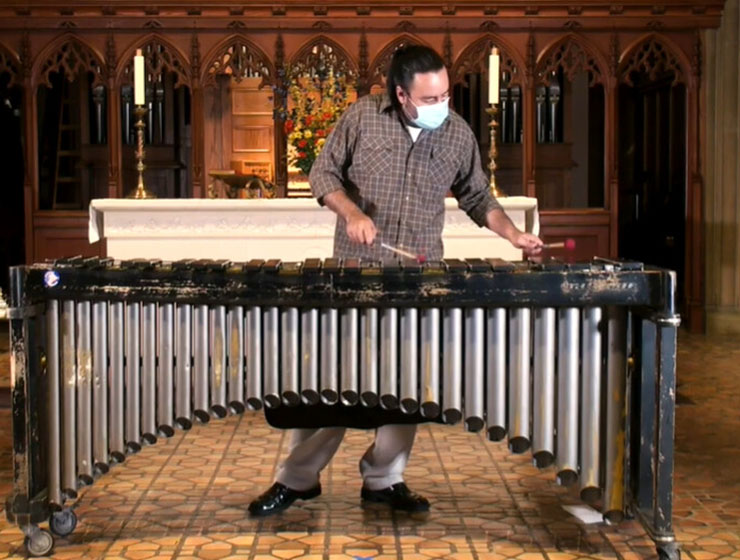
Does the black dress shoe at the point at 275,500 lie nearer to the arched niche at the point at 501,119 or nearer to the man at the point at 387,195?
the man at the point at 387,195

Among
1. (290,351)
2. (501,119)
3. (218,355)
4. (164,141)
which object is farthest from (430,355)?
(164,141)

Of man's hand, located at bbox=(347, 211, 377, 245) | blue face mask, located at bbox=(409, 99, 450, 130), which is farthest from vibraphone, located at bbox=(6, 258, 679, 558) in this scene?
blue face mask, located at bbox=(409, 99, 450, 130)

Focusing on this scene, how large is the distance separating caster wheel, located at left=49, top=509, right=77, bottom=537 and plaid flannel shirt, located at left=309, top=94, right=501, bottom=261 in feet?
4.24

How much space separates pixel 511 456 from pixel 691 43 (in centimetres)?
539

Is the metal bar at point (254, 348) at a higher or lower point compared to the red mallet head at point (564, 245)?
lower

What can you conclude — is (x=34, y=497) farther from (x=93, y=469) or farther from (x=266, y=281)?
(x=266, y=281)

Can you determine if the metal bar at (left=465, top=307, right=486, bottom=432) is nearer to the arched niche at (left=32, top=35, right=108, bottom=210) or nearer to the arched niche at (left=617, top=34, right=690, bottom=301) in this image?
the arched niche at (left=617, top=34, right=690, bottom=301)

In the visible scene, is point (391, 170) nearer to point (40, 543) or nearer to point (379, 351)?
point (379, 351)

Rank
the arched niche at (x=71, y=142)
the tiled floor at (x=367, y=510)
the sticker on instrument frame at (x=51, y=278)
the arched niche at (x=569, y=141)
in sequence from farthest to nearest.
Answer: the arched niche at (x=71, y=142)
the arched niche at (x=569, y=141)
the tiled floor at (x=367, y=510)
the sticker on instrument frame at (x=51, y=278)

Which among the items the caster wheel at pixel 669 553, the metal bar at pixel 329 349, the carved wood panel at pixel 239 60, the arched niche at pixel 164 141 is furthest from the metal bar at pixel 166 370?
the arched niche at pixel 164 141

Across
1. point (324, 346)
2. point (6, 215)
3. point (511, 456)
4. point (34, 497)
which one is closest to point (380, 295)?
point (324, 346)

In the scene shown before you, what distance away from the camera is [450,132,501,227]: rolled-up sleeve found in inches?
165

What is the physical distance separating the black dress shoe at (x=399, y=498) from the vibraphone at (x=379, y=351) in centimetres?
65

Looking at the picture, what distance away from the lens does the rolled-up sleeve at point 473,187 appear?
4203 mm
